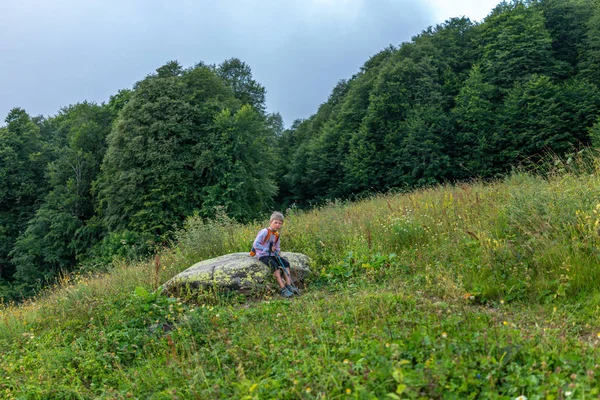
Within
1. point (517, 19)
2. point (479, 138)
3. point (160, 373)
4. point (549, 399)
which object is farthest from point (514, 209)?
point (517, 19)

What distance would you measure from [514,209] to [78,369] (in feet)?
21.2

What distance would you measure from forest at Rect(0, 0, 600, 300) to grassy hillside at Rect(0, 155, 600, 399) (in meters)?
13.0

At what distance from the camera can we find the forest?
25000 mm

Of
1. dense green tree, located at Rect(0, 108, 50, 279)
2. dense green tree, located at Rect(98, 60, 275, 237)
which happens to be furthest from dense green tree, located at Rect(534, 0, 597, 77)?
dense green tree, located at Rect(0, 108, 50, 279)

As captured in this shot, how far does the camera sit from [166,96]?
2600 centimetres

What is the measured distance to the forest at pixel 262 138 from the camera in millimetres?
25000

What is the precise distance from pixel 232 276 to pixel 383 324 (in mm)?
3314

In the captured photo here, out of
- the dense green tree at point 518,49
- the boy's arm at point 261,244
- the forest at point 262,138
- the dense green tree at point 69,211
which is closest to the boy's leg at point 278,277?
the boy's arm at point 261,244

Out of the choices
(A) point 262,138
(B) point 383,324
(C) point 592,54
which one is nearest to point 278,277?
(B) point 383,324

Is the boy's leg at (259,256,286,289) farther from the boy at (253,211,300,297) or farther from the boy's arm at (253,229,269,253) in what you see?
the boy's arm at (253,229,269,253)

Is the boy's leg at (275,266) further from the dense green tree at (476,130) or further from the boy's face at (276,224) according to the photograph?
the dense green tree at (476,130)

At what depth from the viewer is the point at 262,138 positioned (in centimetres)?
2786

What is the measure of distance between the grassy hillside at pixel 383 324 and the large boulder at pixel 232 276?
0.96ft

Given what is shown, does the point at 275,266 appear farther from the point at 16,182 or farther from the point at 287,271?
the point at 16,182
